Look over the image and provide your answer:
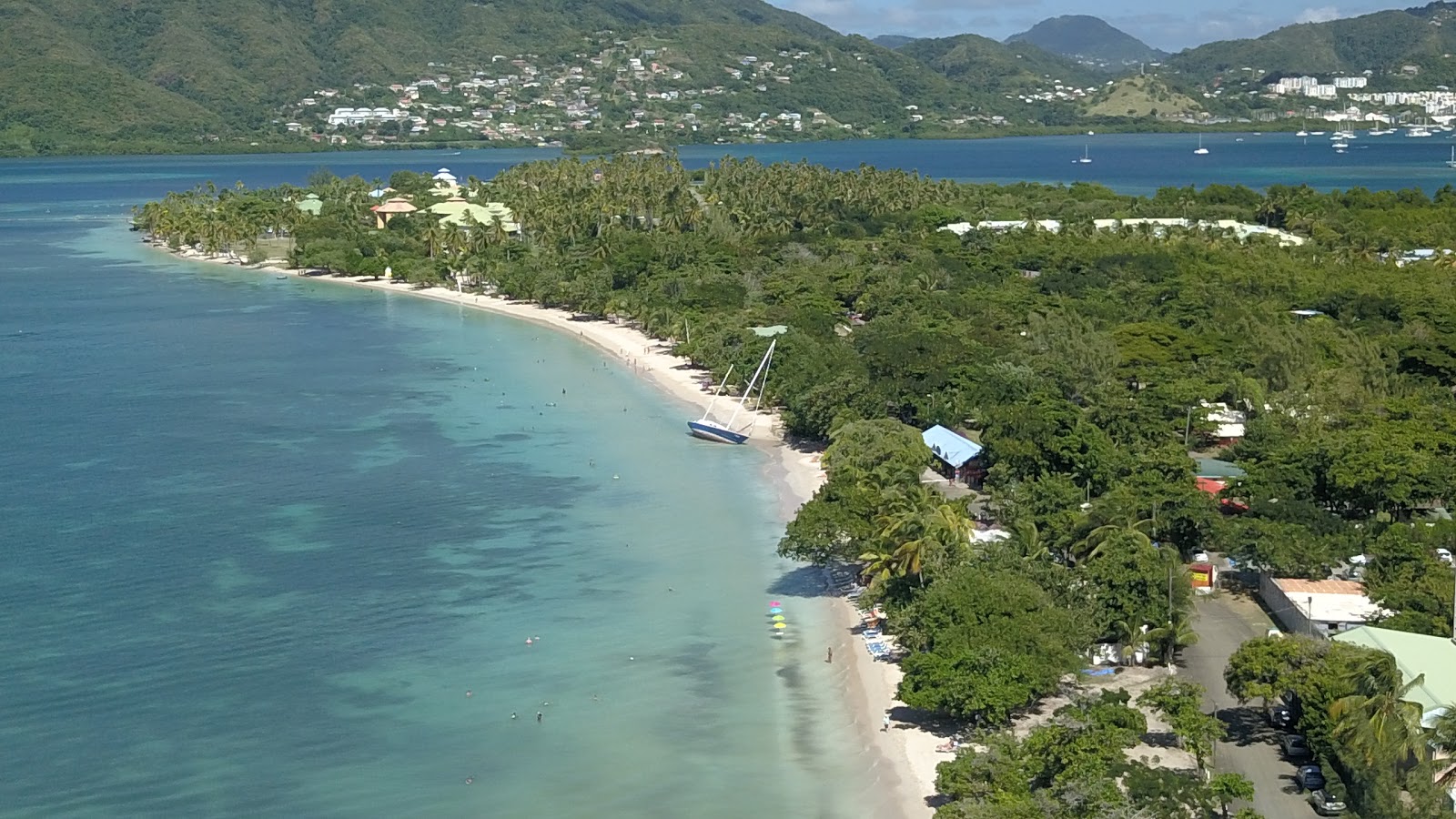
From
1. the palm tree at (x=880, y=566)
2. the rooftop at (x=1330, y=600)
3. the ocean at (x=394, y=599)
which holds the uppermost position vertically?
the palm tree at (x=880, y=566)

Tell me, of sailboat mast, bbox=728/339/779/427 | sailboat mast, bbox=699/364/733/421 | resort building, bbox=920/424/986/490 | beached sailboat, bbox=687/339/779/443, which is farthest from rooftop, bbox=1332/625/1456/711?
sailboat mast, bbox=699/364/733/421

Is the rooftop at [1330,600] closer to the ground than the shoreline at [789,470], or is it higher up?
higher up

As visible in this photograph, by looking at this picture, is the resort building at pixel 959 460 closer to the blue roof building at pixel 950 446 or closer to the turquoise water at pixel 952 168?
the blue roof building at pixel 950 446

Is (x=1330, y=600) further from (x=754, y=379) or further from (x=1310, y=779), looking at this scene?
(x=754, y=379)

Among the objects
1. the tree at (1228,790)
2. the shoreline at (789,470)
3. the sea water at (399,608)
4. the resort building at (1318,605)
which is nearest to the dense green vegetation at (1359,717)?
the tree at (1228,790)

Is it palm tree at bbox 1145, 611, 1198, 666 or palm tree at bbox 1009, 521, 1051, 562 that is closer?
palm tree at bbox 1145, 611, 1198, 666

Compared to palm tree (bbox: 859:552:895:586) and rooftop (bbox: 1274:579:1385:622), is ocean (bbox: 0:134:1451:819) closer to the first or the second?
palm tree (bbox: 859:552:895:586)
